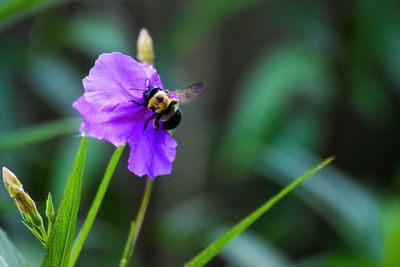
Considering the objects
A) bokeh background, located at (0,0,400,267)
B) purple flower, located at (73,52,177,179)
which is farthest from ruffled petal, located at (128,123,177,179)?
bokeh background, located at (0,0,400,267)

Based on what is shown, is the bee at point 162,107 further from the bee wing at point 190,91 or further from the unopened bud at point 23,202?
the unopened bud at point 23,202

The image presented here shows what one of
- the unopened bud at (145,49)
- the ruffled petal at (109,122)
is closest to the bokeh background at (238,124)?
the unopened bud at (145,49)

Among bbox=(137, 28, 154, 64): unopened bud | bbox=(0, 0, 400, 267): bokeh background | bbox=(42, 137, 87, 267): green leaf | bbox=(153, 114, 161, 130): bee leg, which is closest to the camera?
bbox=(42, 137, 87, 267): green leaf

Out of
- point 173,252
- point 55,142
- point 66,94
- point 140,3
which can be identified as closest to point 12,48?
point 66,94

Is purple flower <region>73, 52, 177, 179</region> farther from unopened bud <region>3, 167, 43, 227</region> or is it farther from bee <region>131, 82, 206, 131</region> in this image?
unopened bud <region>3, 167, 43, 227</region>

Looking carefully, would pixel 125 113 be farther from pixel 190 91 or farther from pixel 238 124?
pixel 238 124

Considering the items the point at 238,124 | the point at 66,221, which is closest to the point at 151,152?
the point at 66,221

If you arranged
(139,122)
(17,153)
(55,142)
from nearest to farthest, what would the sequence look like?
(139,122)
(17,153)
(55,142)

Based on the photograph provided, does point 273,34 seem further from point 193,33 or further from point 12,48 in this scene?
point 12,48
